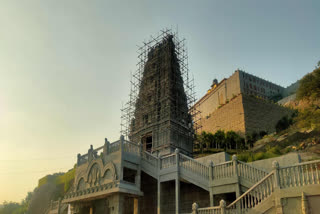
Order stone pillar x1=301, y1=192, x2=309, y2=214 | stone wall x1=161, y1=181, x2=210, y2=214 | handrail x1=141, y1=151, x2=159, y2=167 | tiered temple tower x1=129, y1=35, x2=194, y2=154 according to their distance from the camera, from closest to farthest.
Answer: stone pillar x1=301, y1=192, x2=309, y2=214
stone wall x1=161, y1=181, x2=210, y2=214
handrail x1=141, y1=151, x2=159, y2=167
tiered temple tower x1=129, y1=35, x2=194, y2=154

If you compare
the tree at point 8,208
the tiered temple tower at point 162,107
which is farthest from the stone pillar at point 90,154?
the tree at point 8,208

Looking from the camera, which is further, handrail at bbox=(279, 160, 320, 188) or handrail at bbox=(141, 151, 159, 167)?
handrail at bbox=(141, 151, 159, 167)

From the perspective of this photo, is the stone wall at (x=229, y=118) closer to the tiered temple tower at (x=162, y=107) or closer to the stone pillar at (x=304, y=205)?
the tiered temple tower at (x=162, y=107)

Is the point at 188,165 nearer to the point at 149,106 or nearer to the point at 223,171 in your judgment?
the point at 223,171

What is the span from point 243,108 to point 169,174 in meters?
42.4

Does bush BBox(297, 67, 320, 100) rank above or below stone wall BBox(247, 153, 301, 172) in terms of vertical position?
above

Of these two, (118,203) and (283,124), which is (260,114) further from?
(118,203)

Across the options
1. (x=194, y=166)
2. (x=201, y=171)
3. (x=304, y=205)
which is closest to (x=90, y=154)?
(x=194, y=166)

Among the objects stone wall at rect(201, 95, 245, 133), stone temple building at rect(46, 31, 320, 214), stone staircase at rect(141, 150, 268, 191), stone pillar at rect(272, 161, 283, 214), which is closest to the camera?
stone pillar at rect(272, 161, 283, 214)

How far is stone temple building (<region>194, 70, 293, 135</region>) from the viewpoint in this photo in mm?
57812

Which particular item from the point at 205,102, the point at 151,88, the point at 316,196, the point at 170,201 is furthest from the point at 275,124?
the point at 316,196

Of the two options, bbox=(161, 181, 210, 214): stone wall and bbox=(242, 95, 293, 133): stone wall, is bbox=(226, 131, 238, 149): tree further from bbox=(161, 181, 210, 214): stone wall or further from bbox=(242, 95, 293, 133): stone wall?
bbox=(161, 181, 210, 214): stone wall

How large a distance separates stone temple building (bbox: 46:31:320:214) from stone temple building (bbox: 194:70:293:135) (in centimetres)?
1799

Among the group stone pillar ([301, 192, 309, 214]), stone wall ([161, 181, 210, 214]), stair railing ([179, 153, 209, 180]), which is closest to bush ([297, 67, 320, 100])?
stair railing ([179, 153, 209, 180])
